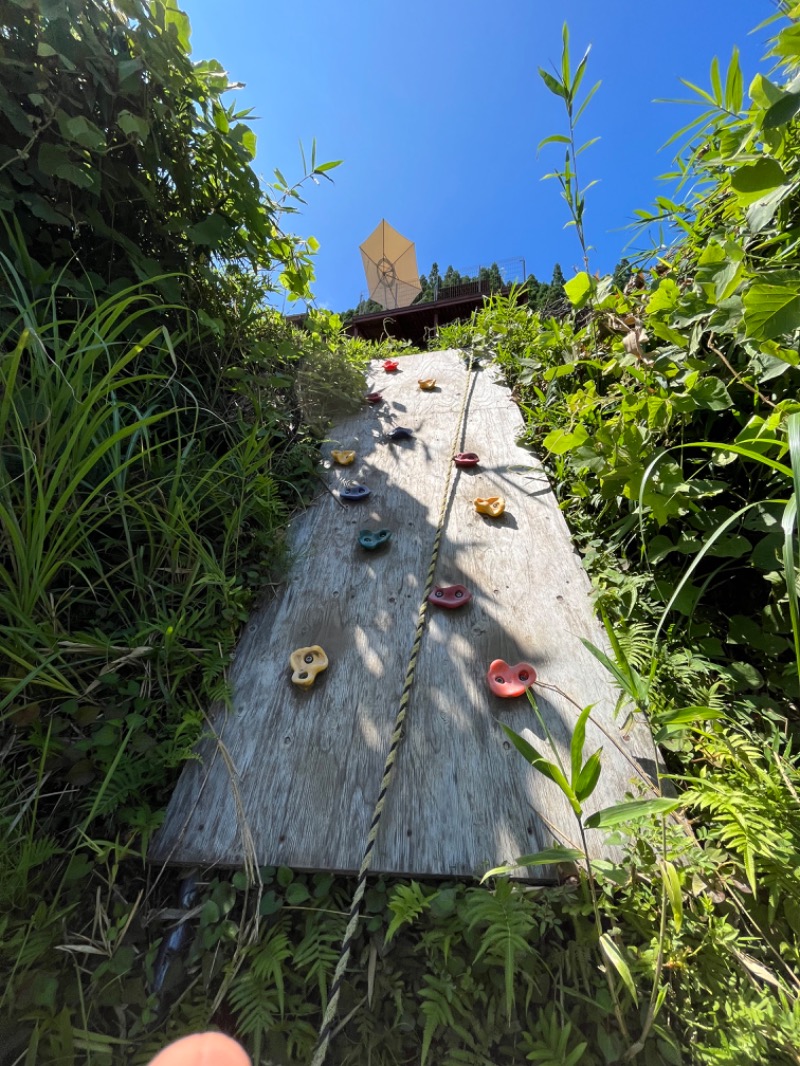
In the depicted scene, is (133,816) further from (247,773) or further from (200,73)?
(200,73)

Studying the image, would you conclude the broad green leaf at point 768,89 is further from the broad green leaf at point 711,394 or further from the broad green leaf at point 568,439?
the broad green leaf at point 568,439

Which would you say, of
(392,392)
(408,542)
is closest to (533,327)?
(392,392)

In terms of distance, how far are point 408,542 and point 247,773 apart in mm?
1035

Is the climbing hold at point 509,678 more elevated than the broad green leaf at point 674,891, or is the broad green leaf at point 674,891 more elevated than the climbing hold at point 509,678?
the climbing hold at point 509,678

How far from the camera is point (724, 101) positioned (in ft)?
4.09

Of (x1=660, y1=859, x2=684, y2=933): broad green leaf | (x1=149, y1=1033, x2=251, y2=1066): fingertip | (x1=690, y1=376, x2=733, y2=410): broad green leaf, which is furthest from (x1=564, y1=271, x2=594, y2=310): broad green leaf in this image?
(x1=149, y1=1033, x2=251, y2=1066): fingertip

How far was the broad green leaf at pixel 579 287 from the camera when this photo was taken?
156 cm

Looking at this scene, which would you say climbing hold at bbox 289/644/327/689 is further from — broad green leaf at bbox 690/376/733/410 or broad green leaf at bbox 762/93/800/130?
broad green leaf at bbox 762/93/800/130

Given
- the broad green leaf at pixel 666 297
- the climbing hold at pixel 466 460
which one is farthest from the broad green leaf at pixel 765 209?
the climbing hold at pixel 466 460

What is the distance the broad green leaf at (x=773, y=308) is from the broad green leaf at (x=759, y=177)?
0.62 ft

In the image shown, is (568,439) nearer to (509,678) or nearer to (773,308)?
(773,308)

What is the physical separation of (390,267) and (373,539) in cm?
1145

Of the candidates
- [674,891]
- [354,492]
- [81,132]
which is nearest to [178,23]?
[81,132]

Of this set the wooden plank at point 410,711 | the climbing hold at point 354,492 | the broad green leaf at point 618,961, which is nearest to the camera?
the broad green leaf at point 618,961
